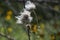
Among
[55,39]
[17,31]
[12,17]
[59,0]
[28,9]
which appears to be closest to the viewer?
[28,9]

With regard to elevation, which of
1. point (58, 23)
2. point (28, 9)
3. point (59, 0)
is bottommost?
point (58, 23)

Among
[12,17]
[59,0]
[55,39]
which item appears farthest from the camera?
[12,17]

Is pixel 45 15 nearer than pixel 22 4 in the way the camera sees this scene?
Yes

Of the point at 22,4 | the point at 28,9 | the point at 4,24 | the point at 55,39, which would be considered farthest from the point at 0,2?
the point at 28,9

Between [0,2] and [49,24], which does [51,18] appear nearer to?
[49,24]

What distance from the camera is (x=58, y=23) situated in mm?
4707

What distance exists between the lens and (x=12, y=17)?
490cm

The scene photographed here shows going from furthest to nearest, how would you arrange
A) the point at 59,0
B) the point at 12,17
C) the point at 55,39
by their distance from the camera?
the point at 12,17
the point at 59,0
the point at 55,39

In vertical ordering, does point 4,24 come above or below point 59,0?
below

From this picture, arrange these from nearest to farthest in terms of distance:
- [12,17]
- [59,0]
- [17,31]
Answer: [17,31]
[59,0]
[12,17]

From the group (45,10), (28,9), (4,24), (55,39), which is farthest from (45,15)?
(28,9)

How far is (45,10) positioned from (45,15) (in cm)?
13

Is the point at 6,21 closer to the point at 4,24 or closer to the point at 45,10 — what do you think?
the point at 4,24

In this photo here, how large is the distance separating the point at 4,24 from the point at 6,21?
289 millimetres
